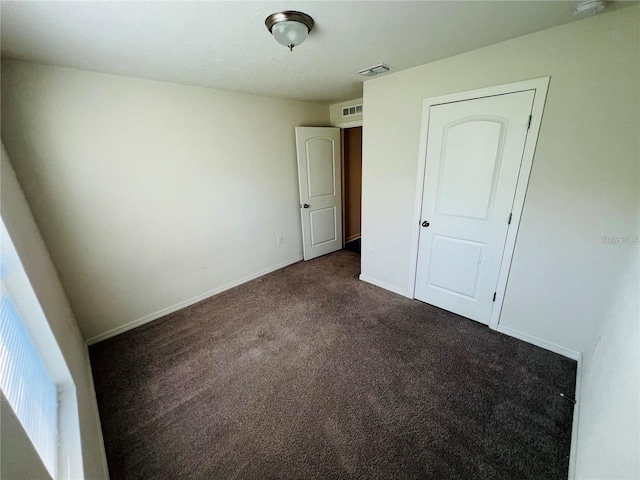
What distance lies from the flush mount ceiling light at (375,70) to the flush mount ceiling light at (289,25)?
92 centimetres

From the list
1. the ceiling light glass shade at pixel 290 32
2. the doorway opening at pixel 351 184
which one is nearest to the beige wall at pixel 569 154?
the ceiling light glass shade at pixel 290 32

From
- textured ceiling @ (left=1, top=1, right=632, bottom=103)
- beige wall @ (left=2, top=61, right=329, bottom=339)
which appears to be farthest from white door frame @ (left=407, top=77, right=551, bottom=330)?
beige wall @ (left=2, top=61, right=329, bottom=339)

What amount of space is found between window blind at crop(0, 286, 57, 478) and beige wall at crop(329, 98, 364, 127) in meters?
3.68

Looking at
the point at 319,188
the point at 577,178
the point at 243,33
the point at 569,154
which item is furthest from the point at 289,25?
the point at 319,188

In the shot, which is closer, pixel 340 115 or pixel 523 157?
pixel 523 157

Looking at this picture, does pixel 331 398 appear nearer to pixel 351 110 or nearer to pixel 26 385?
pixel 26 385

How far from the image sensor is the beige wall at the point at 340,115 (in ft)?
11.9

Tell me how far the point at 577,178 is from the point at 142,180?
11.2 feet

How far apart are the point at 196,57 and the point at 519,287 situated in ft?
9.99

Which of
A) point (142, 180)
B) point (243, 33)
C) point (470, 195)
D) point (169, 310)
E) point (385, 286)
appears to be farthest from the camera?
point (385, 286)

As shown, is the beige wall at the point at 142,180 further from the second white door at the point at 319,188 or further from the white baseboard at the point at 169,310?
the second white door at the point at 319,188

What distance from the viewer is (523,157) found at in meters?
1.92

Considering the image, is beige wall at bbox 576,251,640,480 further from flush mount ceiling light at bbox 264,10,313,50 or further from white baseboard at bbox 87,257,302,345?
white baseboard at bbox 87,257,302,345

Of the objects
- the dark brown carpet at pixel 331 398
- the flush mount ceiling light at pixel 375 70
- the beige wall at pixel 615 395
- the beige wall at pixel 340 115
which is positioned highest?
the flush mount ceiling light at pixel 375 70
